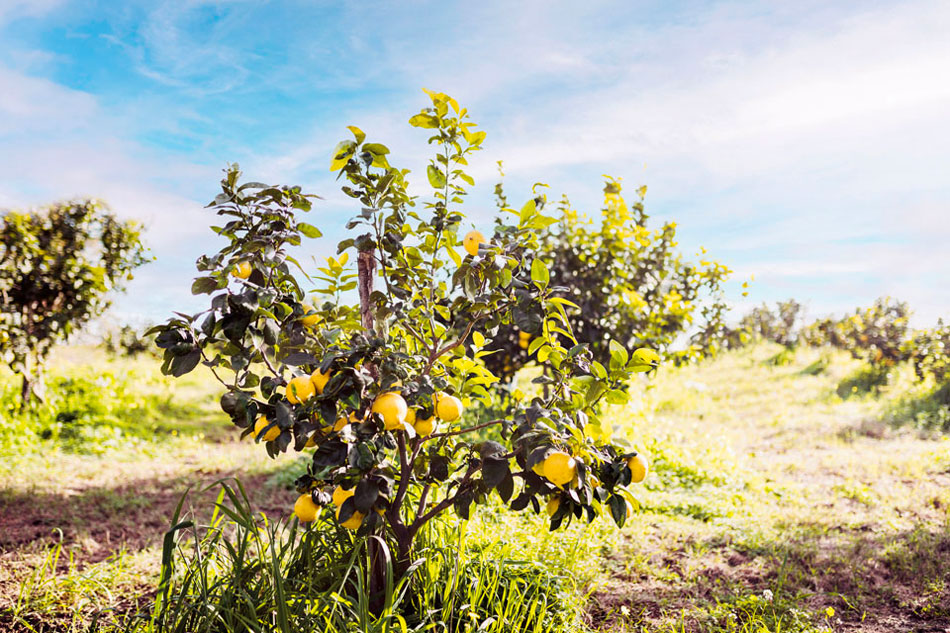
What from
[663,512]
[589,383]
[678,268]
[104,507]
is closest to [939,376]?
[678,268]

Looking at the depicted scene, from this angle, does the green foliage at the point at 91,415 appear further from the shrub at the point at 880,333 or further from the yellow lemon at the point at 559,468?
the shrub at the point at 880,333

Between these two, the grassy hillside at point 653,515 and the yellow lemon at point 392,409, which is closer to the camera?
the yellow lemon at point 392,409

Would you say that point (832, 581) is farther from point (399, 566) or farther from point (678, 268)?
point (678, 268)

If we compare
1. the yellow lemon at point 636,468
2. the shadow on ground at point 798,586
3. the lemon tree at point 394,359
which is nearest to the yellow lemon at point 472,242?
the lemon tree at point 394,359

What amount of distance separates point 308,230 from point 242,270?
293 mm

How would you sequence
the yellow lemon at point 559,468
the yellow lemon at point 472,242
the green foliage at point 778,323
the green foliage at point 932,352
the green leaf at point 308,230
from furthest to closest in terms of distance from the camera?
1. the green foliage at point 778,323
2. the green foliage at point 932,352
3. the green leaf at point 308,230
4. the yellow lemon at point 472,242
5. the yellow lemon at point 559,468

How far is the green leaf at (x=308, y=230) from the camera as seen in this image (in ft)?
7.00

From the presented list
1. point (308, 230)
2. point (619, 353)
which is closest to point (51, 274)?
point (308, 230)

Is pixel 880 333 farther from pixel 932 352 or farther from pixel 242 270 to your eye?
pixel 242 270

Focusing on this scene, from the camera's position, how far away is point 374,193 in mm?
2068

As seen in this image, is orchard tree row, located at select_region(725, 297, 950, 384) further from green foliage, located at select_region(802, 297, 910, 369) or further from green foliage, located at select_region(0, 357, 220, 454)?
green foliage, located at select_region(0, 357, 220, 454)

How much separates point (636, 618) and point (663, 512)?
1.83 meters

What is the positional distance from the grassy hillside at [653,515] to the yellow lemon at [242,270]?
128cm

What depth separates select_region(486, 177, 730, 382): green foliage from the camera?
5.33 metres
